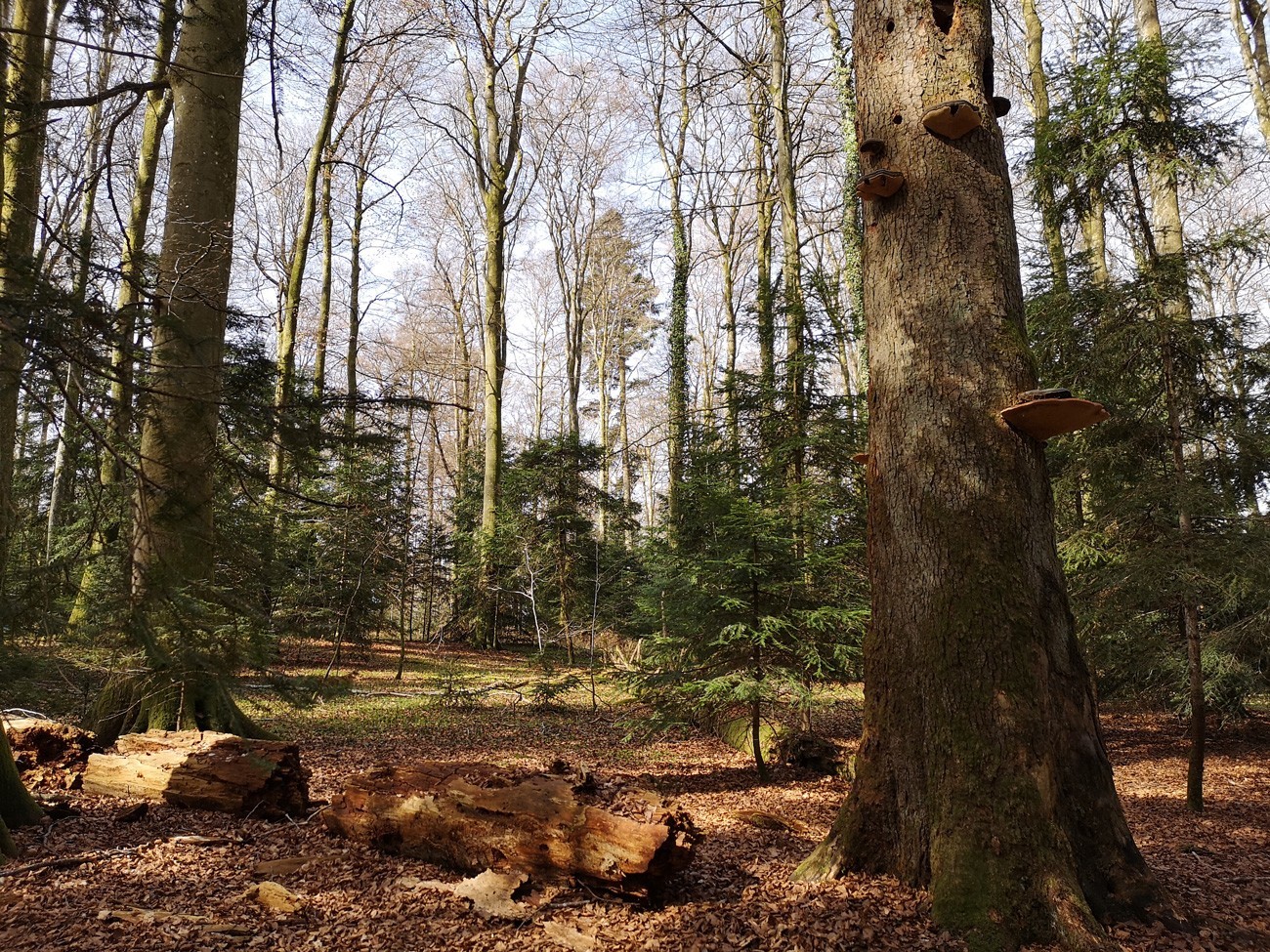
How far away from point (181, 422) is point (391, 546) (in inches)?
291

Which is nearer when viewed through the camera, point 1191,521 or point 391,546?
point 1191,521

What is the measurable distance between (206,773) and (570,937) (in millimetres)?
3093

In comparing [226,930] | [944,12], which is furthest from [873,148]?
[226,930]

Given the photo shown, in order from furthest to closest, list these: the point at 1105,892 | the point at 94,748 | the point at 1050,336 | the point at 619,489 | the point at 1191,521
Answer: the point at 619,489 → the point at 1050,336 → the point at 1191,521 → the point at 94,748 → the point at 1105,892

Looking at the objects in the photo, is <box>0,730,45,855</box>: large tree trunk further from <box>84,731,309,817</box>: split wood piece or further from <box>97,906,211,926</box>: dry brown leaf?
<box>97,906,211,926</box>: dry brown leaf

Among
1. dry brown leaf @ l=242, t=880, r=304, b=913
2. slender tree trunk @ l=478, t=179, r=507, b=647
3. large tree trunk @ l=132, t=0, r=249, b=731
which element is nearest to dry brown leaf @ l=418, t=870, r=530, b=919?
dry brown leaf @ l=242, t=880, r=304, b=913

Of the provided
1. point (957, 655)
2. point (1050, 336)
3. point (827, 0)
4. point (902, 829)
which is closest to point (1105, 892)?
point (902, 829)

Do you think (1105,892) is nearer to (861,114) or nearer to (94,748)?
(861,114)

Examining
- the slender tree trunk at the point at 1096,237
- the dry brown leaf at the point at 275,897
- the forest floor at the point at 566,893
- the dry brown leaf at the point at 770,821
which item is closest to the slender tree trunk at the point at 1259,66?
the slender tree trunk at the point at 1096,237

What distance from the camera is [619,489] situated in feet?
107

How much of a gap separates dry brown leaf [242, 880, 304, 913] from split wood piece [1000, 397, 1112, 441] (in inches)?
151

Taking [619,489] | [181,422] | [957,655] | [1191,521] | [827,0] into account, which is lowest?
[957,655]

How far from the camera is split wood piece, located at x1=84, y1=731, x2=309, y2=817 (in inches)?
188

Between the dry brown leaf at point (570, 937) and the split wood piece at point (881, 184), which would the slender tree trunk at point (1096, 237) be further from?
the dry brown leaf at point (570, 937)
